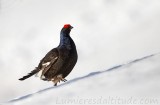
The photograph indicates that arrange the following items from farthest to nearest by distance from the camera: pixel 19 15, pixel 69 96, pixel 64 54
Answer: pixel 19 15, pixel 64 54, pixel 69 96

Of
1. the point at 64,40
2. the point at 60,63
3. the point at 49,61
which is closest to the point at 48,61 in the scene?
the point at 49,61

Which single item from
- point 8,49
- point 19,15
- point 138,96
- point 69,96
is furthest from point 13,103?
point 19,15

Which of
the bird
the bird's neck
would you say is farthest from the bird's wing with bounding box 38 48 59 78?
the bird's neck

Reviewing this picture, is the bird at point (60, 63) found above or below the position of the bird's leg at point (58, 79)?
above

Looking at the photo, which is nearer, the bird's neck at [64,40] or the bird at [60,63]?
the bird at [60,63]

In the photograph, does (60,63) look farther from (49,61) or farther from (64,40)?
(64,40)

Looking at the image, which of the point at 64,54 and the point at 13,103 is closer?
the point at 13,103

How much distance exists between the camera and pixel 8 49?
458 inches

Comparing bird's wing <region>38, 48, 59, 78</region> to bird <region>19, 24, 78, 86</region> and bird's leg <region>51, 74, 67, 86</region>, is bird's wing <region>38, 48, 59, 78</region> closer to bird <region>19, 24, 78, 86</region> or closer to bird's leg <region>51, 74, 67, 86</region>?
bird <region>19, 24, 78, 86</region>

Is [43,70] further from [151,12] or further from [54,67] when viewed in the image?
[151,12]

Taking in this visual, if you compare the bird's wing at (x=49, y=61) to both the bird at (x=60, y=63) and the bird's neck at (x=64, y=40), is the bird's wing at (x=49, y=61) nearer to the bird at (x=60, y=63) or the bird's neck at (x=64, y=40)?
the bird at (x=60, y=63)

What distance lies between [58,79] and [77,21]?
4.49 m

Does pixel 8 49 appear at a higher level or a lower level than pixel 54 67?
higher

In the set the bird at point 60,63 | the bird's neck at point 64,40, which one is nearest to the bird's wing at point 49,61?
the bird at point 60,63
